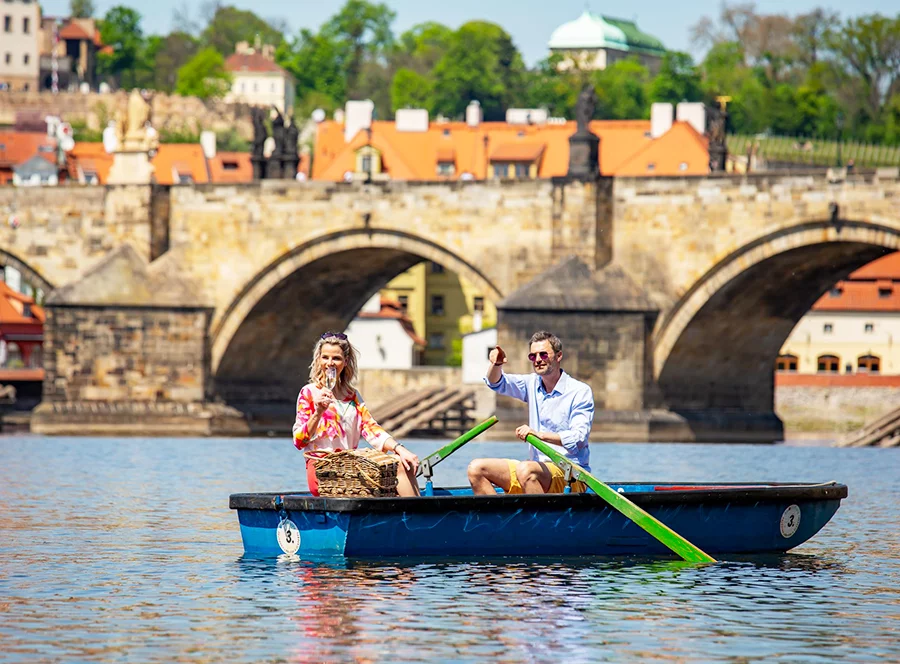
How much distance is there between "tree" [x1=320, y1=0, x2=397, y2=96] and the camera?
4016 inches

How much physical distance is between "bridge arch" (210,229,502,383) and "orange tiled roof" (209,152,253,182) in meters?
28.0

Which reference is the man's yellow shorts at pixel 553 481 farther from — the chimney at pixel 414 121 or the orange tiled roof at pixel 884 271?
the chimney at pixel 414 121

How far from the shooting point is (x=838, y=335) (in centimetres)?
5572

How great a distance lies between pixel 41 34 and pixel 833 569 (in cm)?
9418

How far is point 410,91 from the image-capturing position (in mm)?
89750

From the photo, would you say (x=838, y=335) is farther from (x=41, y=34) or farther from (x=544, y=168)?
(x=41, y=34)

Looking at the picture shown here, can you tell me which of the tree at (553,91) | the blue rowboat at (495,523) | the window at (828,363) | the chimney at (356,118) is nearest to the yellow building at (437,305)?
the chimney at (356,118)

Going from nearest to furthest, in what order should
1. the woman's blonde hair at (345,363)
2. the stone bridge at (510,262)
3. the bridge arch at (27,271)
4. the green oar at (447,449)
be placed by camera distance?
1. the woman's blonde hair at (345,363)
2. the green oar at (447,449)
3. the stone bridge at (510,262)
4. the bridge arch at (27,271)

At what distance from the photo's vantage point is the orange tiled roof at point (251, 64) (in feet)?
329

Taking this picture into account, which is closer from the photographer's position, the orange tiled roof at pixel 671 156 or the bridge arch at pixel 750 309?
the bridge arch at pixel 750 309

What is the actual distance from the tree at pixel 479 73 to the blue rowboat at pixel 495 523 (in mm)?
76142

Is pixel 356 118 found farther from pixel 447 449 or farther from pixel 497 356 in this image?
pixel 497 356

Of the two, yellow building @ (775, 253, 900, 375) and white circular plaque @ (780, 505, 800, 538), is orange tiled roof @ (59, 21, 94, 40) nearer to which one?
yellow building @ (775, 253, 900, 375)

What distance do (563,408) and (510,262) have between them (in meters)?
20.5
